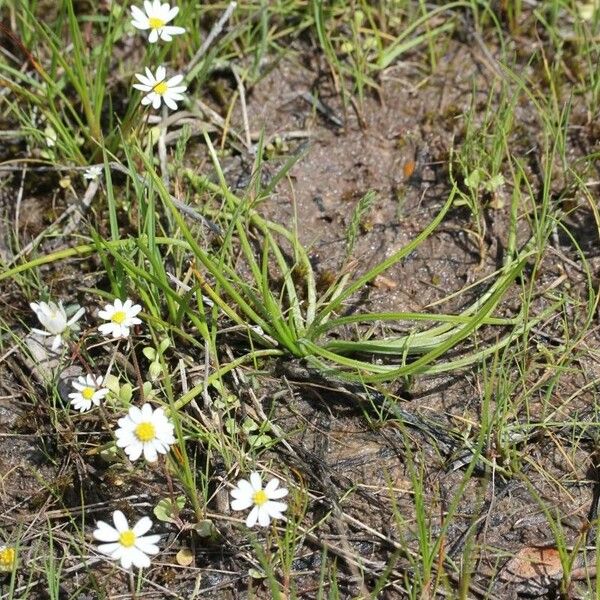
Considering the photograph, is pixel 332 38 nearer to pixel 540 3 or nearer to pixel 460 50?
pixel 460 50

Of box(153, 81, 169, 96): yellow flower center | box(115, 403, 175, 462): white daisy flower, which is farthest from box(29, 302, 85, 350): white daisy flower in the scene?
box(153, 81, 169, 96): yellow flower center

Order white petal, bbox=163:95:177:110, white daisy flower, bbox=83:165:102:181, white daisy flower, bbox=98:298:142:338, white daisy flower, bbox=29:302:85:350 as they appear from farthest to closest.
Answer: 1. white daisy flower, bbox=83:165:102:181
2. white petal, bbox=163:95:177:110
3. white daisy flower, bbox=98:298:142:338
4. white daisy flower, bbox=29:302:85:350

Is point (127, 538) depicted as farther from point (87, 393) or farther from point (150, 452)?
point (87, 393)

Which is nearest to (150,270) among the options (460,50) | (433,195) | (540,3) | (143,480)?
(143,480)

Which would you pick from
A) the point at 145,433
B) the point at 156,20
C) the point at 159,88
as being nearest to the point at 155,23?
the point at 156,20

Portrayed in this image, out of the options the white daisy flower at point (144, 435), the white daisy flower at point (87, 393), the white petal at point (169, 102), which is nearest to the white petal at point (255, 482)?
the white daisy flower at point (144, 435)

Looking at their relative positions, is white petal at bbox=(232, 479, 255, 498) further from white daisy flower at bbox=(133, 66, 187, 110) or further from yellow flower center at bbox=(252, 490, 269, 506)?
white daisy flower at bbox=(133, 66, 187, 110)
